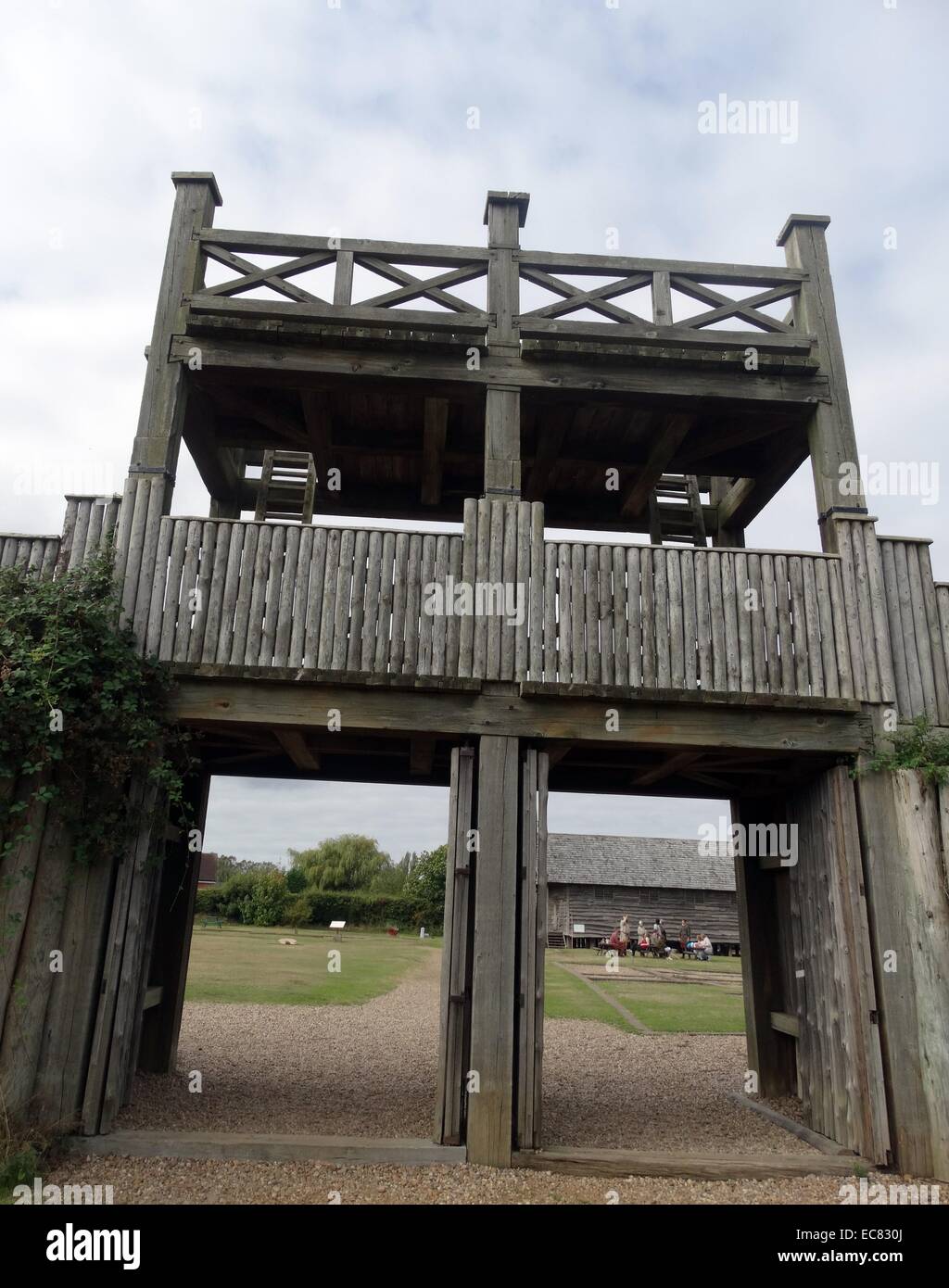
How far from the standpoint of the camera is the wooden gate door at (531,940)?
6.73 metres

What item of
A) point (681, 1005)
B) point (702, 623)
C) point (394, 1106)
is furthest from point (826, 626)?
point (681, 1005)

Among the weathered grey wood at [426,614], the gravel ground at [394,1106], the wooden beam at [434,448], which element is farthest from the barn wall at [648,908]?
the weathered grey wood at [426,614]

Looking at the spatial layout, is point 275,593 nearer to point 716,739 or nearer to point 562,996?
point 716,739

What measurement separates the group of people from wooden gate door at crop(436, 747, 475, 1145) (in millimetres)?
25741

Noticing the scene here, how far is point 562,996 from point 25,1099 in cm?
1447

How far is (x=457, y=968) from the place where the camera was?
22.7ft

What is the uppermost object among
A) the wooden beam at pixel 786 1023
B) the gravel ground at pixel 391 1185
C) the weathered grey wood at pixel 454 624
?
the weathered grey wood at pixel 454 624

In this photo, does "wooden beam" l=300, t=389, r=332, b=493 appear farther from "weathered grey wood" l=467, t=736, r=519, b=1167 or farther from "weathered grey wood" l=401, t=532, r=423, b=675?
"weathered grey wood" l=467, t=736, r=519, b=1167

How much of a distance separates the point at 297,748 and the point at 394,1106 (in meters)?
3.68

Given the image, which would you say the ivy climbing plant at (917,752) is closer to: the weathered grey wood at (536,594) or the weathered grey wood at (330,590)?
the weathered grey wood at (536,594)

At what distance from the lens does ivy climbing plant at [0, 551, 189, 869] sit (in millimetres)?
6566

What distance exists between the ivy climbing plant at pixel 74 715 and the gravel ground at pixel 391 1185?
234cm
